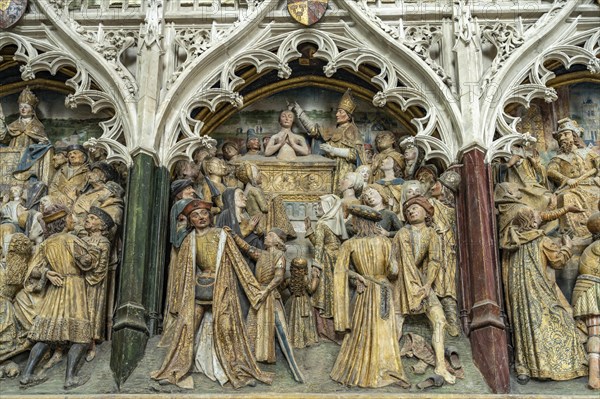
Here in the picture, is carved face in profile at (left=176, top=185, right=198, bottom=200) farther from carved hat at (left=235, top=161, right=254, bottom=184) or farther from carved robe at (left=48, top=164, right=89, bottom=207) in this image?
carved robe at (left=48, top=164, right=89, bottom=207)

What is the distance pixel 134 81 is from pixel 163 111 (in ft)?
1.85

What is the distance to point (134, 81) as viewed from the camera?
1553 cm

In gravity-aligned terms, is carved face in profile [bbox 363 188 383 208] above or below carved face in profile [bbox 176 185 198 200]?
below

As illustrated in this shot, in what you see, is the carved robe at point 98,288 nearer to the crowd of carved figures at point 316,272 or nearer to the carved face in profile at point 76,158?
the crowd of carved figures at point 316,272

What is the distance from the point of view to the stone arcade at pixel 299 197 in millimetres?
13961

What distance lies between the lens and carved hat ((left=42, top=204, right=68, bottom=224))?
15.0 metres

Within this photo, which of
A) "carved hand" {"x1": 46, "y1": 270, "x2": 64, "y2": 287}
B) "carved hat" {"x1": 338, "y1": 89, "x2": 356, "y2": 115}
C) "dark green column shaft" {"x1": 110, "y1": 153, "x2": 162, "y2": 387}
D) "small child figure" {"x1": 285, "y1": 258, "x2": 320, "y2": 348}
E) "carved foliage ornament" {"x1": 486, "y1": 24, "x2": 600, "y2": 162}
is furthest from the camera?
"carved hat" {"x1": 338, "y1": 89, "x2": 356, "y2": 115}

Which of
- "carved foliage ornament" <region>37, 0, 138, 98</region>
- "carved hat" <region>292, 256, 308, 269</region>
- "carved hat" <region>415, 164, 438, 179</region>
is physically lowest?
"carved hat" <region>292, 256, 308, 269</region>

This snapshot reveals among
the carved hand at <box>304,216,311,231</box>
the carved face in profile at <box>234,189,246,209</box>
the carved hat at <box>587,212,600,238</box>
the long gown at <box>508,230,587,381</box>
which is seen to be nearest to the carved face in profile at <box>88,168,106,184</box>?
the carved face in profile at <box>234,189,246,209</box>

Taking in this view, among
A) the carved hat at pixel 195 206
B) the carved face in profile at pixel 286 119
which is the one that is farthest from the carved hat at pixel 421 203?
the carved hat at pixel 195 206

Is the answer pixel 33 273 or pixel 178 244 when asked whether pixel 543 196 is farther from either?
pixel 33 273

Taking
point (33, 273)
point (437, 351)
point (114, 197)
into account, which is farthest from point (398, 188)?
point (33, 273)

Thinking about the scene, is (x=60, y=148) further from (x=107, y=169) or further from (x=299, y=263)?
(x=299, y=263)

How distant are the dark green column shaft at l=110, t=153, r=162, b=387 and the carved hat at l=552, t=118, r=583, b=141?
180 inches
